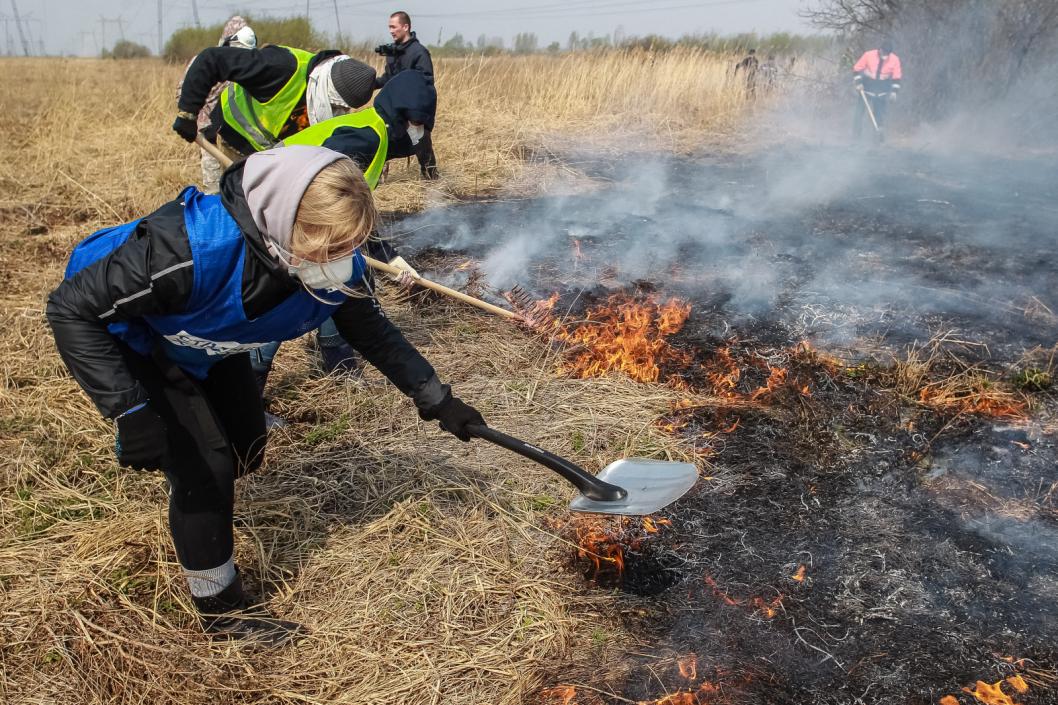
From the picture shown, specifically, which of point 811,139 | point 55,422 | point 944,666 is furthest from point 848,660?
point 811,139

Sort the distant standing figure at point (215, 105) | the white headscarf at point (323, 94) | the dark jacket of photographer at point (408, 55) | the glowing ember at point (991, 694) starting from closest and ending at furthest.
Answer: the glowing ember at point (991, 694) → the white headscarf at point (323, 94) → the distant standing figure at point (215, 105) → the dark jacket of photographer at point (408, 55)

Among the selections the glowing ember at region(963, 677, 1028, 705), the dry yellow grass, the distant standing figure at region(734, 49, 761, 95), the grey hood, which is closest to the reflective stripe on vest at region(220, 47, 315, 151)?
the dry yellow grass

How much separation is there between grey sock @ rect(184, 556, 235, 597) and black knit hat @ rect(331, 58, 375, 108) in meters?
3.42

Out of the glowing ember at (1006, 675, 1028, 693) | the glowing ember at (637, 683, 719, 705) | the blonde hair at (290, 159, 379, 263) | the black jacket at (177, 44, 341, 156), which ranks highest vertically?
the black jacket at (177, 44, 341, 156)

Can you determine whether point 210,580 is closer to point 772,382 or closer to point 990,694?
point 990,694

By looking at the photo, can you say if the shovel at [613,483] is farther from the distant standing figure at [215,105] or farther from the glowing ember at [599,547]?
the distant standing figure at [215,105]

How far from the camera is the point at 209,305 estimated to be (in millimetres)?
2100

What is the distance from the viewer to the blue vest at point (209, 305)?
2037 mm

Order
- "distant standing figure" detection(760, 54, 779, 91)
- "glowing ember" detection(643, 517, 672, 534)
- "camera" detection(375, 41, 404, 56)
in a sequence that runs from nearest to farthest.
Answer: "glowing ember" detection(643, 517, 672, 534), "camera" detection(375, 41, 404, 56), "distant standing figure" detection(760, 54, 779, 91)

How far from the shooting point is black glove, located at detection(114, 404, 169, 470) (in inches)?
78.6

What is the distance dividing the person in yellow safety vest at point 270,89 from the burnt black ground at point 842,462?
1.61 m

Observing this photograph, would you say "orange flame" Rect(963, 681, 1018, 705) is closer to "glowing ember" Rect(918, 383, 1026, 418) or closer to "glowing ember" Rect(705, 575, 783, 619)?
"glowing ember" Rect(705, 575, 783, 619)

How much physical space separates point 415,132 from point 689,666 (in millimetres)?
3290

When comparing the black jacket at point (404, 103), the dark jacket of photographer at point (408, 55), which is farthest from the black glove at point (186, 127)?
the dark jacket of photographer at point (408, 55)
